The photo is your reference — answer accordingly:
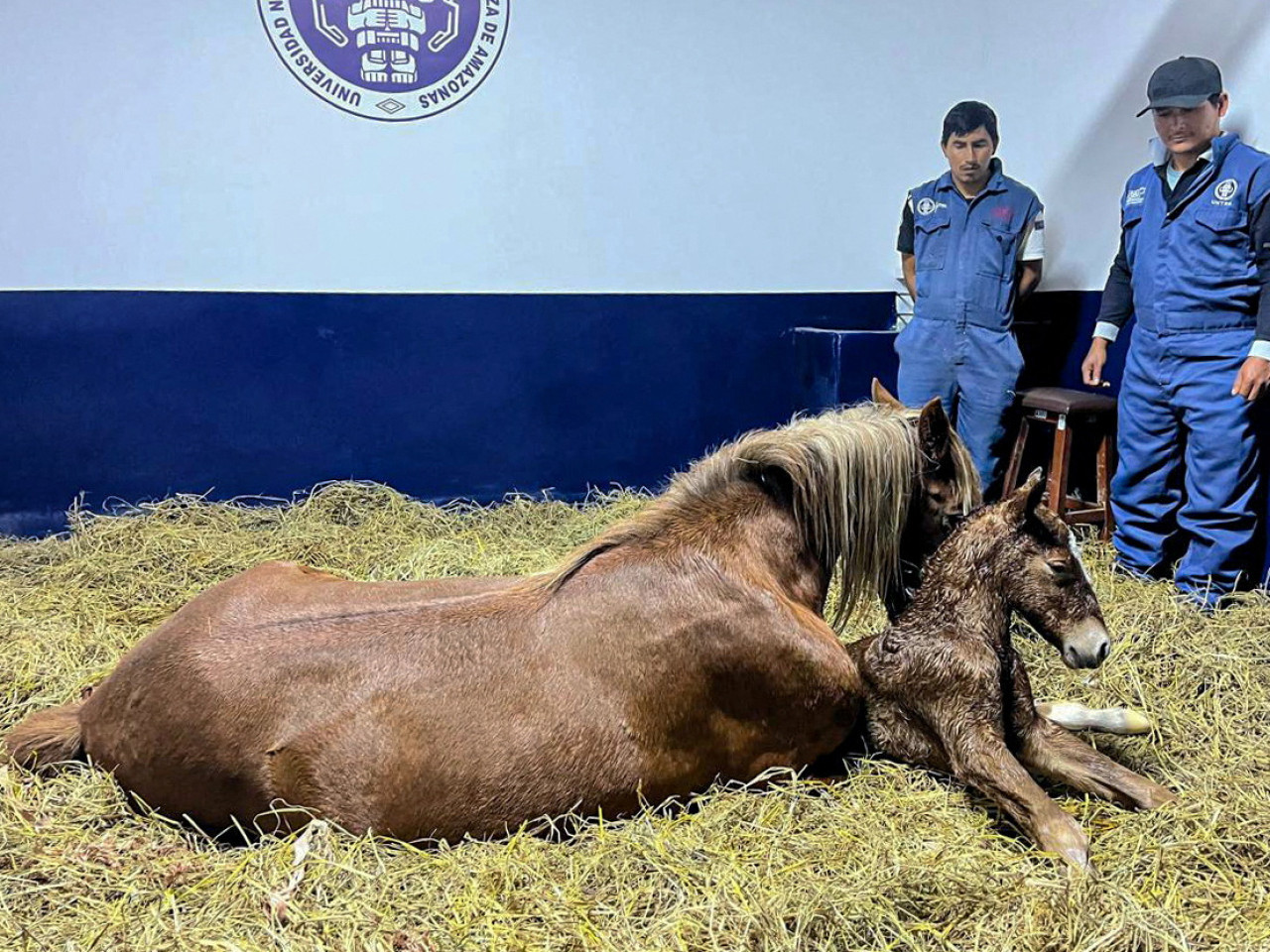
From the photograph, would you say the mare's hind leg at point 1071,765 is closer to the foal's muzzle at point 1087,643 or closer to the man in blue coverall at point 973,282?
the foal's muzzle at point 1087,643

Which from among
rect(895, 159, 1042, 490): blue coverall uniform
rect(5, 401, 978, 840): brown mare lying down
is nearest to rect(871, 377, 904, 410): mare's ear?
rect(5, 401, 978, 840): brown mare lying down

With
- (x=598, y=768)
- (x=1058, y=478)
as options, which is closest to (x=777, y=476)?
(x=598, y=768)

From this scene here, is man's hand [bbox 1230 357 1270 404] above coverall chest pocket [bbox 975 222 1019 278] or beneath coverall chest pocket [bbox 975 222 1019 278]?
beneath

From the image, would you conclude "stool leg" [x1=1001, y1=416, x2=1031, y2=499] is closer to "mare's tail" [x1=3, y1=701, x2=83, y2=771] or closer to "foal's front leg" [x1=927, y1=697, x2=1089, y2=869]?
"foal's front leg" [x1=927, y1=697, x2=1089, y2=869]

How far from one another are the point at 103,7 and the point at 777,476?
413cm

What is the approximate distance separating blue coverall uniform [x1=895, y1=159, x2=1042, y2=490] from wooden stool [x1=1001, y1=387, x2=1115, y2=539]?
0.18 metres

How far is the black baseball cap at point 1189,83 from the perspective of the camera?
10.0 feet

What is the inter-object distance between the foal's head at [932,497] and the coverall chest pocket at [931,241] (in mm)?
2106

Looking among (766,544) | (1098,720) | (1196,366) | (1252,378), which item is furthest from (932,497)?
(1196,366)

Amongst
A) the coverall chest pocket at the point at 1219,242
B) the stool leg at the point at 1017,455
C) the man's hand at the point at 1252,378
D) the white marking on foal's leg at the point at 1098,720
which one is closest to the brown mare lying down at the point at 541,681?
the white marking on foal's leg at the point at 1098,720

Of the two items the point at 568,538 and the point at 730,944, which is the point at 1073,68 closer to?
the point at 568,538

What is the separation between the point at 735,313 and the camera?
5043 millimetres

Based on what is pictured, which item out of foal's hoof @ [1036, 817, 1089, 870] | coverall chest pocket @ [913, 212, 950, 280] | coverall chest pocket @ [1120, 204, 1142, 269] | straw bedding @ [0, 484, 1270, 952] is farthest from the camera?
coverall chest pocket @ [913, 212, 950, 280]

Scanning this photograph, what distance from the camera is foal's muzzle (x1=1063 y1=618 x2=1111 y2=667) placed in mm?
2004
